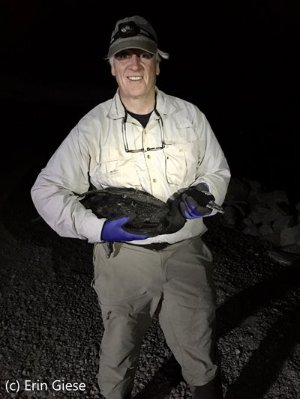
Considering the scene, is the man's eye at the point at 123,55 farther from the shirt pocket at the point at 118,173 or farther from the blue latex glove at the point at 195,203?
the blue latex glove at the point at 195,203

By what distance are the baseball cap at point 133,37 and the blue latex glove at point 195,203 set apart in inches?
35.5

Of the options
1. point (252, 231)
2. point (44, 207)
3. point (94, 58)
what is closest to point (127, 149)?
point (44, 207)

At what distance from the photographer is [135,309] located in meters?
2.60

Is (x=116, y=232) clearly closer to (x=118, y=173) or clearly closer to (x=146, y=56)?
(x=118, y=173)

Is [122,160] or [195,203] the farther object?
[122,160]

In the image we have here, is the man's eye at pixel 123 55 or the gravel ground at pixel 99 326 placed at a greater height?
the man's eye at pixel 123 55

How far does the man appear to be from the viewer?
255 cm

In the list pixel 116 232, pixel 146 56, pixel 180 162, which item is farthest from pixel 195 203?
pixel 146 56

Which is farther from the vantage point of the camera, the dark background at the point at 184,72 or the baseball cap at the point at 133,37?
the dark background at the point at 184,72

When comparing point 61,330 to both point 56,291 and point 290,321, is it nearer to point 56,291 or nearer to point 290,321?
point 56,291

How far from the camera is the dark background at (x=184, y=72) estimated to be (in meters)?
9.95

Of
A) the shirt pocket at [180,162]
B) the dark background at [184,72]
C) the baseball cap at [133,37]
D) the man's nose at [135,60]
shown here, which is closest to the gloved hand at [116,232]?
the shirt pocket at [180,162]

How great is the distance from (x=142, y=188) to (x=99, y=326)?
5.18ft

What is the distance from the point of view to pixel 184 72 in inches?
754
